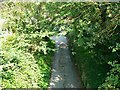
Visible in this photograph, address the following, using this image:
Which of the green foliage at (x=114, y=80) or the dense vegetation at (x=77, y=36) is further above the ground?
the dense vegetation at (x=77, y=36)

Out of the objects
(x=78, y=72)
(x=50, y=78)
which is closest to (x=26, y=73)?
(x=50, y=78)

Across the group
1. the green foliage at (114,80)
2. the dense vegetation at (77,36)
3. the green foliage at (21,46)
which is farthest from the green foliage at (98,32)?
the green foliage at (21,46)

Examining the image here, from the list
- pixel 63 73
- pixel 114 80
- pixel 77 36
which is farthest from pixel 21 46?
pixel 114 80

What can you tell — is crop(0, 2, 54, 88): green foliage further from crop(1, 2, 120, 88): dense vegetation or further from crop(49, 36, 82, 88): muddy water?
crop(49, 36, 82, 88): muddy water

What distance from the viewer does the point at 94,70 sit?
8.68 m

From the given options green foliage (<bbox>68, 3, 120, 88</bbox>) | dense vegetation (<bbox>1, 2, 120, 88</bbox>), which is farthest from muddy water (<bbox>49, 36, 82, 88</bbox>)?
green foliage (<bbox>68, 3, 120, 88</bbox>)

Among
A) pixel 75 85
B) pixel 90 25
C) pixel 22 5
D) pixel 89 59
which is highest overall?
pixel 22 5

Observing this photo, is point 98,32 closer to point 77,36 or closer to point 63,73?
point 77,36

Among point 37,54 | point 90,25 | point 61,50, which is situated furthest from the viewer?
point 61,50

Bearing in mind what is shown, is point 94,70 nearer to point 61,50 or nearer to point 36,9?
point 36,9

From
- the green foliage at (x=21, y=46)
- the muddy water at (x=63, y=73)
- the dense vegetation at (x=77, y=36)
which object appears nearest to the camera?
the dense vegetation at (x=77, y=36)

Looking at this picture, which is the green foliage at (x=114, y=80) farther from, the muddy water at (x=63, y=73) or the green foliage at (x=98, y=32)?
the muddy water at (x=63, y=73)

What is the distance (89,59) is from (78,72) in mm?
2106

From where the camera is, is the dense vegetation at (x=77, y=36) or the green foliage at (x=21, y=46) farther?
the green foliage at (x=21, y=46)
